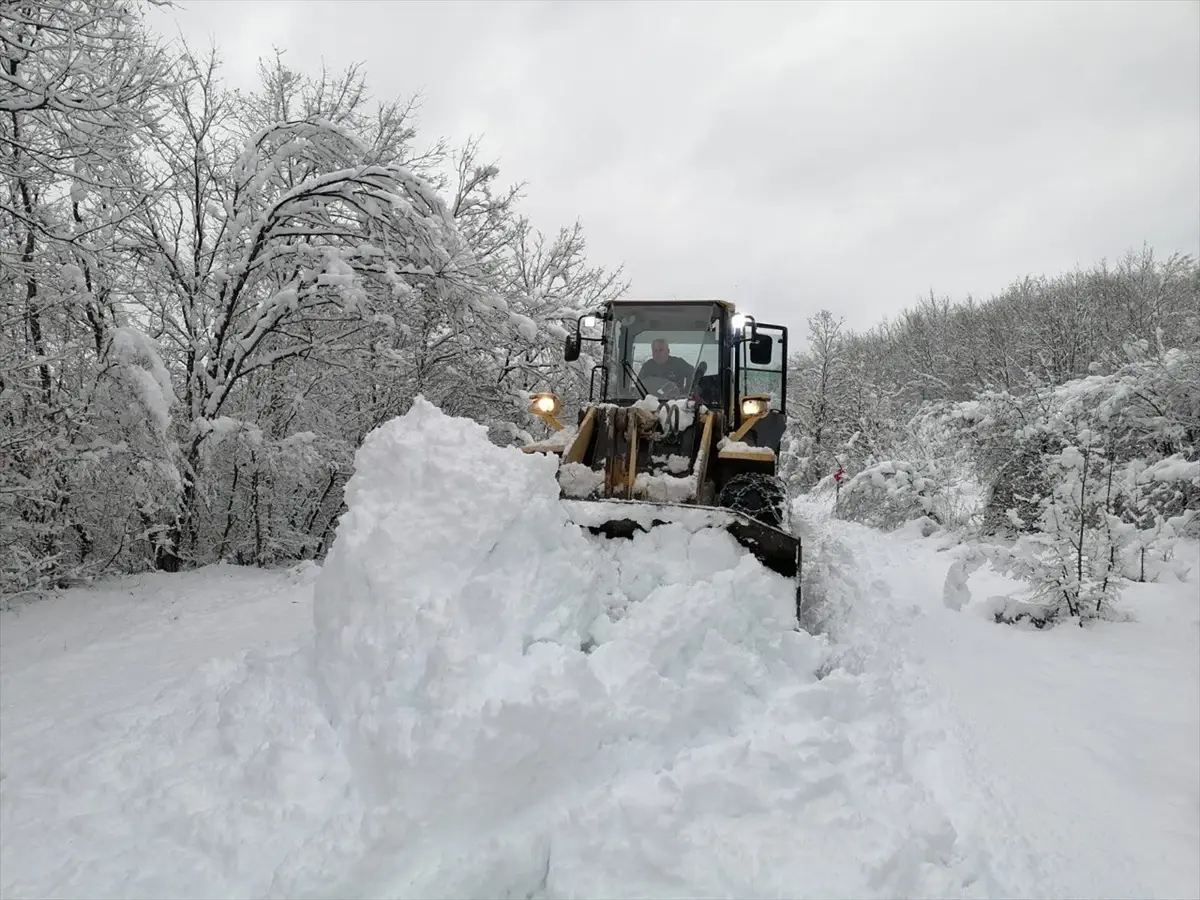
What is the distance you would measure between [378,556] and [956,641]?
4.53 meters

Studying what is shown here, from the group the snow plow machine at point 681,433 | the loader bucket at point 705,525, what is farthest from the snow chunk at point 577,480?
the loader bucket at point 705,525

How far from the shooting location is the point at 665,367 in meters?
7.18

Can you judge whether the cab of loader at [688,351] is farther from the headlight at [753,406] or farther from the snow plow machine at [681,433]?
the headlight at [753,406]

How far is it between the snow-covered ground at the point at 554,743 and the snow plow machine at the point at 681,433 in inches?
11.2

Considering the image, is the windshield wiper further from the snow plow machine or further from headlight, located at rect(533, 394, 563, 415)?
headlight, located at rect(533, 394, 563, 415)

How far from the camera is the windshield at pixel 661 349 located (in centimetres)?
706

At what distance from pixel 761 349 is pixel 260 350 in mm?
5793

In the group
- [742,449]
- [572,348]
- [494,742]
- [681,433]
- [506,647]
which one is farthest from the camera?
[572,348]

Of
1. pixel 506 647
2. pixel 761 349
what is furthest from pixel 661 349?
pixel 506 647

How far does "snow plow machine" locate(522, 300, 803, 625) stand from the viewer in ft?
15.0

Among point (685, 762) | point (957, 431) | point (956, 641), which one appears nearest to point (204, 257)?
point (685, 762)

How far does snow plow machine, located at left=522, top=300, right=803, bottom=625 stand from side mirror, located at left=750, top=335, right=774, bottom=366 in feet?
0.04

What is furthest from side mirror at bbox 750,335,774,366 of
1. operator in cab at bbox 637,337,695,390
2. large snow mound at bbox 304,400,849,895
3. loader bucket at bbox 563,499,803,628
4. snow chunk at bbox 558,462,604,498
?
large snow mound at bbox 304,400,849,895

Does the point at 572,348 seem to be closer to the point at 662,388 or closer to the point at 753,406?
the point at 662,388
